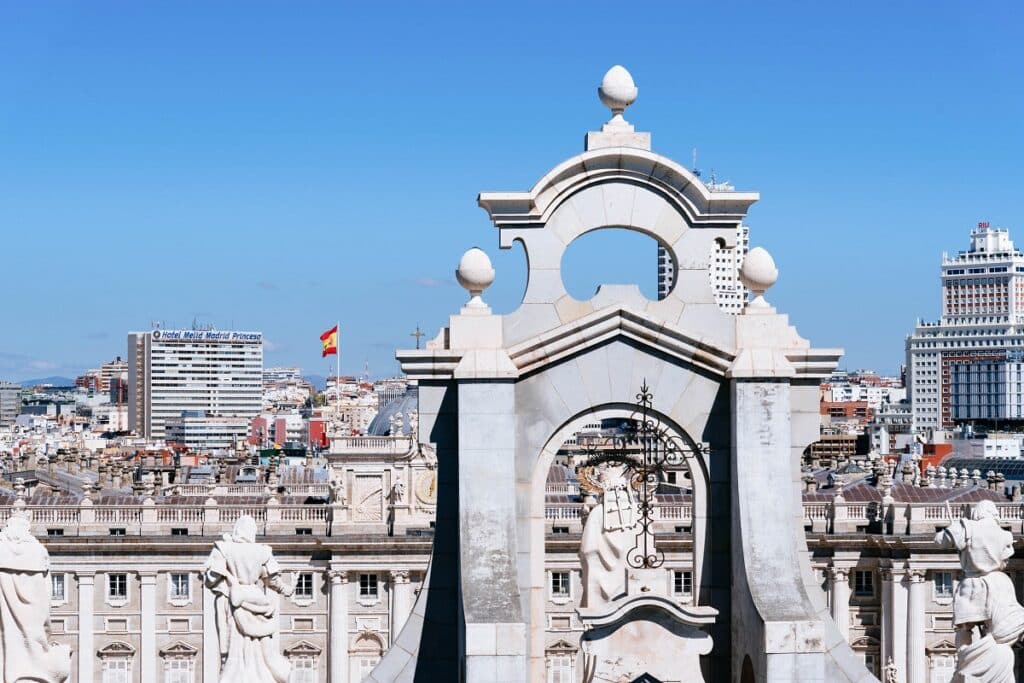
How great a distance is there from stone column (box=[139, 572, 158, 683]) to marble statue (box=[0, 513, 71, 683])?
54.8m

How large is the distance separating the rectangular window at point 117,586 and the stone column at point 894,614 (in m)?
29.5

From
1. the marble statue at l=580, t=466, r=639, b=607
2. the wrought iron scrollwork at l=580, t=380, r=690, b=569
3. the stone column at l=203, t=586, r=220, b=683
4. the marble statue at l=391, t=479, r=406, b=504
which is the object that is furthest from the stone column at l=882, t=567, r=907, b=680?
the marble statue at l=580, t=466, r=639, b=607

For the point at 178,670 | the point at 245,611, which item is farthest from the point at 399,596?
the point at 245,611

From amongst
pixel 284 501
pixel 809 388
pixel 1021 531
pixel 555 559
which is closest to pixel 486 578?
pixel 809 388

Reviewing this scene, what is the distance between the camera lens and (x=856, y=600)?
6994 centimetres

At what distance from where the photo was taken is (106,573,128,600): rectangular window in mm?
70312

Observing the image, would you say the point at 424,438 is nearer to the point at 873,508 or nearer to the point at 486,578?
the point at 486,578

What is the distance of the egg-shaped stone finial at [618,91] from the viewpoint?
1956cm

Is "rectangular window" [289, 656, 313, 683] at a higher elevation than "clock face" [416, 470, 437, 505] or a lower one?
lower

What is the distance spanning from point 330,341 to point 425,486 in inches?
2527

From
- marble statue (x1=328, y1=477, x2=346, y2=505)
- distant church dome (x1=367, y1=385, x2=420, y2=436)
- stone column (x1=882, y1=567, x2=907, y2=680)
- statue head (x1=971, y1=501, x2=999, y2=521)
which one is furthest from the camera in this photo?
distant church dome (x1=367, y1=385, x2=420, y2=436)

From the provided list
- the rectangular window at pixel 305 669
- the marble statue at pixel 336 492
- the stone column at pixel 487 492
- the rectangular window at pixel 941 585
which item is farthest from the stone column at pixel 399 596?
the stone column at pixel 487 492

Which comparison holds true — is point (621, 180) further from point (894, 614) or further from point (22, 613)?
point (894, 614)

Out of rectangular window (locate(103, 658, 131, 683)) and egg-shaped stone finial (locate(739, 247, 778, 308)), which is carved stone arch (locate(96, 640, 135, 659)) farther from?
egg-shaped stone finial (locate(739, 247, 778, 308))
